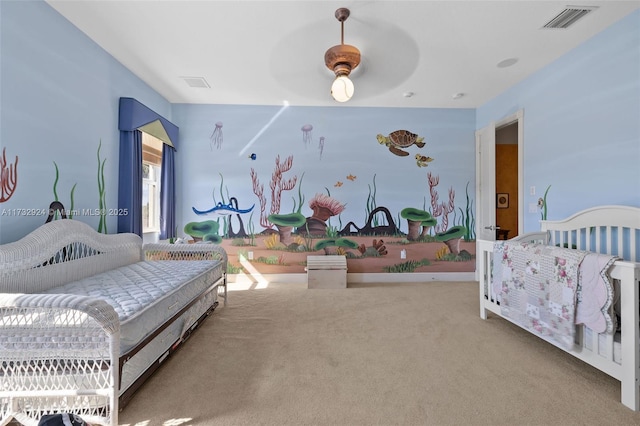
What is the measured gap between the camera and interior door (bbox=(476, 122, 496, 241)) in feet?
11.0

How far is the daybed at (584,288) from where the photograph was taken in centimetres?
136

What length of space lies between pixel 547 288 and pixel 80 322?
263 centimetres

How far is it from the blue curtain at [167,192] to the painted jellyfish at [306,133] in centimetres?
180

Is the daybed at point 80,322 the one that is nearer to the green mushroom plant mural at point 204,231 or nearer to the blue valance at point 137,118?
the blue valance at point 137,118

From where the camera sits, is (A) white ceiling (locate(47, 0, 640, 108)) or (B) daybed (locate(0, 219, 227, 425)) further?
(A) white ceiling (locate(47, 0, 640, 108))

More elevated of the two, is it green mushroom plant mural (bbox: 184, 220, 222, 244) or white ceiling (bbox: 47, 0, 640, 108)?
white ceiling (bbox: 47, 0, 640, 108)

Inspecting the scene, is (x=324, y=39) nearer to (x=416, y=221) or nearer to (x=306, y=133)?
(x=306, y=133)

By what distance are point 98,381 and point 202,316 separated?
1.13 metres

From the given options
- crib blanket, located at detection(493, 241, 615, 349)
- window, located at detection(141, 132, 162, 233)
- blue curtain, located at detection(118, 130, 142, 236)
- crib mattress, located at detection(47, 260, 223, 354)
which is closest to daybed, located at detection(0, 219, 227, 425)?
crib mattress, located at detection(47, 260, 223, 354)

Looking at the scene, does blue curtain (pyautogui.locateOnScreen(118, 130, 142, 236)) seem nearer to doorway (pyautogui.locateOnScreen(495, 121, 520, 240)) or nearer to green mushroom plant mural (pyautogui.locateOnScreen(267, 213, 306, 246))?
green mushroom plant mural (pyautogui.locateOnScreen(267, 213, 306, 246))

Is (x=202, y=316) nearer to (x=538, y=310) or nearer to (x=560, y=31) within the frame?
(x=538, y=310)

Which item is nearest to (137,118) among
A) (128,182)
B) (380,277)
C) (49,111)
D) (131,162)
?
(131,162)

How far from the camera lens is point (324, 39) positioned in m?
2.22

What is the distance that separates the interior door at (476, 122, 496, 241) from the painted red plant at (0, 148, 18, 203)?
4.49 metres
